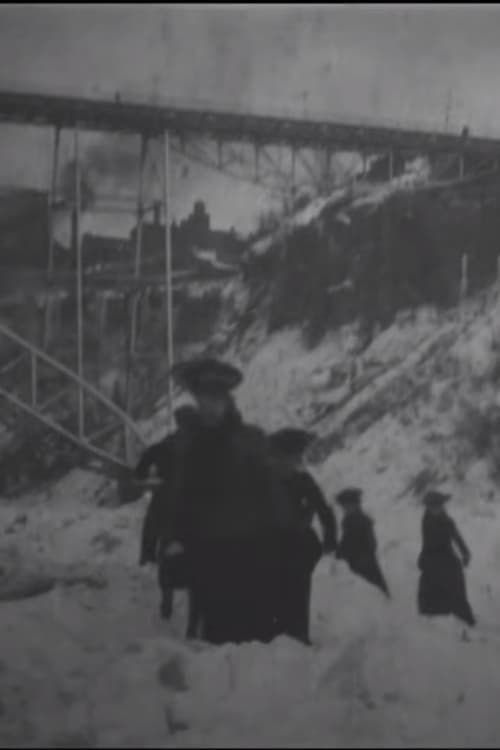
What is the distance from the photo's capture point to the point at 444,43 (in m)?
4.95

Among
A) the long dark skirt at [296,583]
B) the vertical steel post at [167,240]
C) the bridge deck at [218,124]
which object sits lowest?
the long dark skirt at [296,583]

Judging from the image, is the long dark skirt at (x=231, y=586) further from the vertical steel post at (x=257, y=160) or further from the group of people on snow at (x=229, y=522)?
the vertical steel post at (x=257, y=160)

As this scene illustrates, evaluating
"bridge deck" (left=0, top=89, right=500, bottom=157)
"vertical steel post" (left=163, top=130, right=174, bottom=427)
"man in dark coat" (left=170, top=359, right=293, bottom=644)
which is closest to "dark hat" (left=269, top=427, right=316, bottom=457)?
"man in dark coat" (left=170, top=359, right=293, bottom=644)

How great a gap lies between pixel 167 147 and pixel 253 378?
1631mm

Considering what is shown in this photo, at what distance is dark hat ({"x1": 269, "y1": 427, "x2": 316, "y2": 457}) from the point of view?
13.0ft

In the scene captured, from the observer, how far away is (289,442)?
13.1 feet

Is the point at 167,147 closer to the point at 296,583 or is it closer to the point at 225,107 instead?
the point at 225,107

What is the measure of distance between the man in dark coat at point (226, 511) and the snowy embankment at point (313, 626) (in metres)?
0.22

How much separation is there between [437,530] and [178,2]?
2967 mm

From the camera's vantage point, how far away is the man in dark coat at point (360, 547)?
4629 millimetres

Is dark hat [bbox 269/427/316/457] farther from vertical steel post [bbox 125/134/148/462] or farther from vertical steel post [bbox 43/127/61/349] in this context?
vertical steel post [bbox 43/127/61/349]

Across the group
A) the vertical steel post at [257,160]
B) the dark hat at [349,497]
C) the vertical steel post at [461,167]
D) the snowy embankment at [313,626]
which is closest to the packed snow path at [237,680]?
the snowy embankment at [313,626]

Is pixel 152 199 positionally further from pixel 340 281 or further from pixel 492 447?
pixel 492 447

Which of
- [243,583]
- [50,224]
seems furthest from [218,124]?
[243,583]
